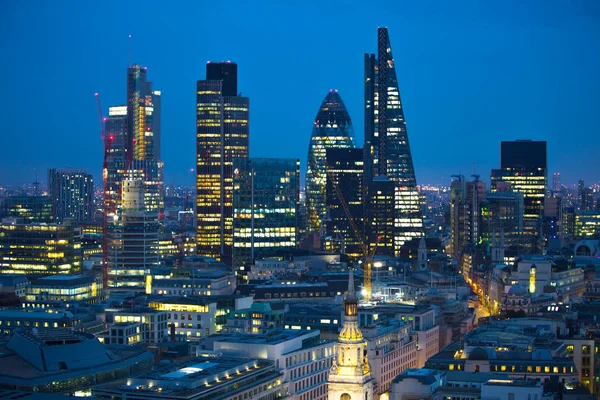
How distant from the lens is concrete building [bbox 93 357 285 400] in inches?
3428

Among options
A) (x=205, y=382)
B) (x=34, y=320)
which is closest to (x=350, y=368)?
(x=205, y=382)

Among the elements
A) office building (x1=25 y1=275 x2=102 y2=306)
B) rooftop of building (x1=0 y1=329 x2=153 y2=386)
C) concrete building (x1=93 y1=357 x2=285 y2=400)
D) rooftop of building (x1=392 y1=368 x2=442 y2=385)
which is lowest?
rooftop of building (x1=392 y1=368 x2=442 y2=385)

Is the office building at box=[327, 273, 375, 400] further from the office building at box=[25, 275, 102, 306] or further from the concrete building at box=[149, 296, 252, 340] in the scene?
the office building at box=[25, 275, 102, 306]

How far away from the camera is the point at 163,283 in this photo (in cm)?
17150

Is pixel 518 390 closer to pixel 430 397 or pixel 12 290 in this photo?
pixel 430 397

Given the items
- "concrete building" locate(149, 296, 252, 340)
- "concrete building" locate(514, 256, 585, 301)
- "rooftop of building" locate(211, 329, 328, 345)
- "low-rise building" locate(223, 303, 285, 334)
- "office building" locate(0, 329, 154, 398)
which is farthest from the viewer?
"concrete building" locate(514, 256, 585, 301)

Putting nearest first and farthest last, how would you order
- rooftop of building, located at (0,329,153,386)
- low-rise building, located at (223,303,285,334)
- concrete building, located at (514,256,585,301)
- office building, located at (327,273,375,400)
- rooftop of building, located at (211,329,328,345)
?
office building, located at (327,273,375,400)
rooftop of building, located at (0,329,153,386)
rooftop of building, located at (211,329,328,345)
low-rise building, located at (223,303,285,334)
concrete building, located at (514,256,585,301)

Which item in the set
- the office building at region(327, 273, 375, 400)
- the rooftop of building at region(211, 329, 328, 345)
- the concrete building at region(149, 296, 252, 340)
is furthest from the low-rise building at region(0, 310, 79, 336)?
the office building at region(327, 273, 375, 400)

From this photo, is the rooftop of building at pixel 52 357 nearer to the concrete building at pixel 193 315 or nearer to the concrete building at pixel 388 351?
the concrete building at pixel 388 351

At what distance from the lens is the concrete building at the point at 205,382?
8706 cm

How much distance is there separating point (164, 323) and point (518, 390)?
56885 mm

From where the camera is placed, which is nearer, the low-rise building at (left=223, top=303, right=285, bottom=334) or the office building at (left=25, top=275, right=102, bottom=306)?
the low-rise building at (left=223, top=303, right=285, bottom=334)

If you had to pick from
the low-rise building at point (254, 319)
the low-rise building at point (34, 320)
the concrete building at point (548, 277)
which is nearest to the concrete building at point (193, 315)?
the low-rise building at point (254, 319)

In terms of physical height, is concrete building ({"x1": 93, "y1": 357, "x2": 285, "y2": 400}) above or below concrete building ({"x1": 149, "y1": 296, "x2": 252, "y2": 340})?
below
